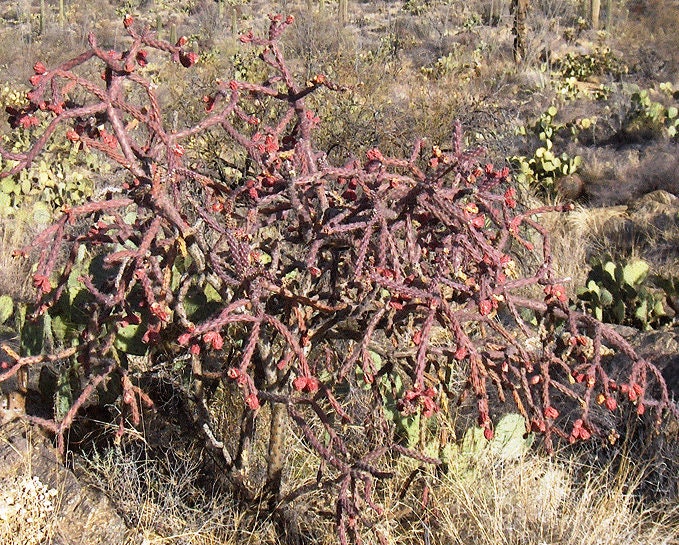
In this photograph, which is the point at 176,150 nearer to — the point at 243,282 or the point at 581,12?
the point at 243,282

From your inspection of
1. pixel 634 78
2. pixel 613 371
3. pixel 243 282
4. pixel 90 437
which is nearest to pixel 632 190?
pixel 613 371

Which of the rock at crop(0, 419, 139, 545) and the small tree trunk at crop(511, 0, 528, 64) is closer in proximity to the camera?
the rock at crop(0, 419, 139, 545)

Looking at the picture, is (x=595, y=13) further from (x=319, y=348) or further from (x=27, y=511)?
(x=27, y=511)

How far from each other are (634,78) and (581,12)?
11125 millimetres

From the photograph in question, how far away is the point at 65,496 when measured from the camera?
259 centimetres

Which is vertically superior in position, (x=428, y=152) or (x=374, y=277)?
(x=374, y=277)

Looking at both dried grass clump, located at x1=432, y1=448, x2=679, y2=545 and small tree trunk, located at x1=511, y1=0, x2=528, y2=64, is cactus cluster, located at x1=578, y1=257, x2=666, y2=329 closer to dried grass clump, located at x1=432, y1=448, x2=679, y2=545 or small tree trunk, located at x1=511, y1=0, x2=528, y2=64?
dried grass clump, located at x1=432, y1=448, x2=679, y2=545

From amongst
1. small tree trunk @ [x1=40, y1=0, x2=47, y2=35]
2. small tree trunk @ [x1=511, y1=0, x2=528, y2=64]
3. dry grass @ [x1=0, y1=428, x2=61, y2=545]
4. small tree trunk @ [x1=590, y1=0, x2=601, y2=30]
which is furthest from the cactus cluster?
small tree trunk @ [x1=40, y1=0, x2=47, y2=35]

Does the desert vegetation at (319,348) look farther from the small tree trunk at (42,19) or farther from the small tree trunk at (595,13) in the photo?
the small tree trunk at (42,19)

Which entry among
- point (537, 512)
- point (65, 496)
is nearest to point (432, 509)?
point (537, 512)

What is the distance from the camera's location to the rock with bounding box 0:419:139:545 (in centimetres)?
250

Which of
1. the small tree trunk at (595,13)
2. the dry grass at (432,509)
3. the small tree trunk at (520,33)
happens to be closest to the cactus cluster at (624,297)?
the dry grass at (432,509)

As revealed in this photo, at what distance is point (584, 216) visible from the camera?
7.04m

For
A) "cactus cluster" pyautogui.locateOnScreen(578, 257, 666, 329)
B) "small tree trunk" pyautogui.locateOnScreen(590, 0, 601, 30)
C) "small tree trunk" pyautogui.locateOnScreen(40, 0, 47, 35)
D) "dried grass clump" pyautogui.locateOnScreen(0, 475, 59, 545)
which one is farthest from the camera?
"small tree trunk" pyautogui.locateOnScreen(40, 0, 47, 35)
